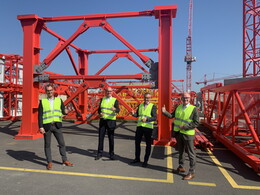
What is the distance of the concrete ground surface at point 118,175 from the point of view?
3555 millimetres

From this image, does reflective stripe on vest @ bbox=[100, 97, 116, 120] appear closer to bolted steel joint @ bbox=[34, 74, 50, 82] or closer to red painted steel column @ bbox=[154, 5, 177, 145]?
red painted steel column @ bbox=[154, 5, 177, 145]

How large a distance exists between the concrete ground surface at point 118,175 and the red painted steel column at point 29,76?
5.65 ft

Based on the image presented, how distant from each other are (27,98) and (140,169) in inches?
217

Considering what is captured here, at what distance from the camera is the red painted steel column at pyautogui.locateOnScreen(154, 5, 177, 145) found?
6996 mm

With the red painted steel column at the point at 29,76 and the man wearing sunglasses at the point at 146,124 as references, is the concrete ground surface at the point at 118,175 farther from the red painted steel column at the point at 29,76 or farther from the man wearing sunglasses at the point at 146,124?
the red painted steel column at the point at 29,76

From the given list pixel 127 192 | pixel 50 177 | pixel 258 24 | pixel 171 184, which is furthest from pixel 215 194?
pixel 258 24

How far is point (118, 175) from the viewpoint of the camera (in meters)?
4.19

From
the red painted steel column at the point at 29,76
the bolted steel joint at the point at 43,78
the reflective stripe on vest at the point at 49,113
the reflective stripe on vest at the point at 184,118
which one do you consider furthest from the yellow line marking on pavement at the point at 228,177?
the bolted steel joint at the point at 43,78

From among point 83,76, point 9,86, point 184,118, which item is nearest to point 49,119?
point 184,118

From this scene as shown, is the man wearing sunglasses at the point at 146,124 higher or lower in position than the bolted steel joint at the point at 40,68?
lower

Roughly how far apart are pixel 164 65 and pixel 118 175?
4.23 m

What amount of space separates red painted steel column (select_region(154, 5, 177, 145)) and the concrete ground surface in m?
1.05

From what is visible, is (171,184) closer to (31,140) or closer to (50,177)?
(50,177)

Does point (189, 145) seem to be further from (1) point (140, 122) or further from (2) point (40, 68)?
(2) point (40, 68)
